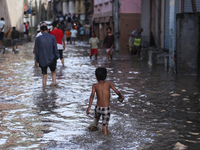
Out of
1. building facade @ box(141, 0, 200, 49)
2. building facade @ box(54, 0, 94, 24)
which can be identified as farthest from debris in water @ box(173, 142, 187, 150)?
building facade @ box(54, 0, 94, 24)

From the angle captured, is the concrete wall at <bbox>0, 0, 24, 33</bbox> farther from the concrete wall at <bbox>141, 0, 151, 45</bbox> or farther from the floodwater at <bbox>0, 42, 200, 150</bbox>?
the floodwater at <bbox>0, 42, 200, 150</bbox>

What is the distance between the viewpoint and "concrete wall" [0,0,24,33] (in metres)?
32.7

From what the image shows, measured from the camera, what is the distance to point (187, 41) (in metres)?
13.6

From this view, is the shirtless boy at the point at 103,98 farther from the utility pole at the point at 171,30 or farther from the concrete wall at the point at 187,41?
the utility pole at the point at 171,30

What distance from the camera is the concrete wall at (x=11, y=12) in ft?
107

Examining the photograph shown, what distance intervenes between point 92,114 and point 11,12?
29.2 meters

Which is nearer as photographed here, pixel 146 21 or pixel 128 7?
pixel 146 21

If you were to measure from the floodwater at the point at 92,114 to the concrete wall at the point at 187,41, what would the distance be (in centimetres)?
111

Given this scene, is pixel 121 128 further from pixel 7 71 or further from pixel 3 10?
pixel 3 10

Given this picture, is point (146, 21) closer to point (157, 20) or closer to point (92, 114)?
point (157, 20)

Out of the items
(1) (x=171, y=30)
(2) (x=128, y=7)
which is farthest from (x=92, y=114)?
(2) (x=128, y=7)

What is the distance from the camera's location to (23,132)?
6.14m

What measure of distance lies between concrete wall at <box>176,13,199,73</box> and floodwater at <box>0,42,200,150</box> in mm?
1115

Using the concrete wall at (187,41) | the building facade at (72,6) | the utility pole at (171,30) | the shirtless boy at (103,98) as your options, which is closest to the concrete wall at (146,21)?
the utility pole at (171,30)
